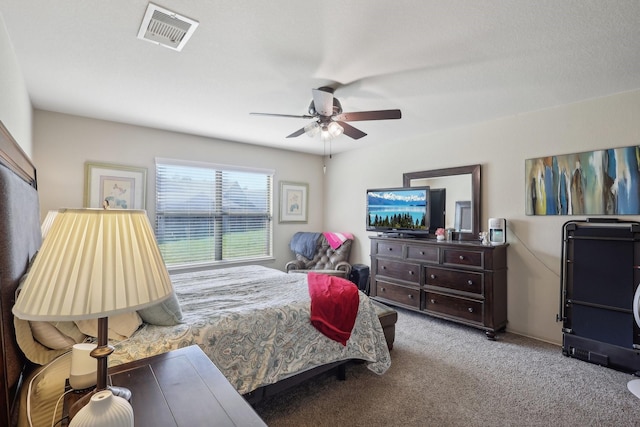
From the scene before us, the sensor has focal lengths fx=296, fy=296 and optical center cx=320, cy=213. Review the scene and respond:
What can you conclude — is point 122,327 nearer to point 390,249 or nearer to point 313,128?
point 313,128

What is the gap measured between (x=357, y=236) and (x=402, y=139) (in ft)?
5.68

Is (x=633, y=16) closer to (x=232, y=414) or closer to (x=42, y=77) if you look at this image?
(x=232, y=414)

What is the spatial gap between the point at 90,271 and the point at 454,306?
11.5 ft

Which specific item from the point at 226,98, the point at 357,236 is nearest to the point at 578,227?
the point at 357,236

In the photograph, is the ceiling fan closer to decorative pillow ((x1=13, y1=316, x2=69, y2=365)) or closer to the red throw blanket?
the red throw blanket

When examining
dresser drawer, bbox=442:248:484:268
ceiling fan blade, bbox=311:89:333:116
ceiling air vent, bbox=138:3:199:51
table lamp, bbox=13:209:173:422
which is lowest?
dresser drawer, bbox=442:248:484:268

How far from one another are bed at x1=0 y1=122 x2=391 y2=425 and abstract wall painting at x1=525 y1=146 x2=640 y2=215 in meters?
2.25

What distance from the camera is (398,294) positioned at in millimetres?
3902

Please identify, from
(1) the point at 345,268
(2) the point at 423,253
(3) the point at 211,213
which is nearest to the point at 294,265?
(1) the point at 345,268

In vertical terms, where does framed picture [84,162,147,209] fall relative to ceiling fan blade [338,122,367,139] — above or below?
below

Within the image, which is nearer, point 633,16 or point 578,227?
point 633,16

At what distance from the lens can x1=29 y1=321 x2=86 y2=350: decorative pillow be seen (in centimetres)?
128

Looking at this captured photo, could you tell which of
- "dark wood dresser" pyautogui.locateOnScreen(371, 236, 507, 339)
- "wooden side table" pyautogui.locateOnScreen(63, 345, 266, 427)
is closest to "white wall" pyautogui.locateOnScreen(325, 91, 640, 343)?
"dark wood dresser" pyautogui.locateOnScreen(371, 236, 507, 339)

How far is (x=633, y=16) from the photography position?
5.53ft
